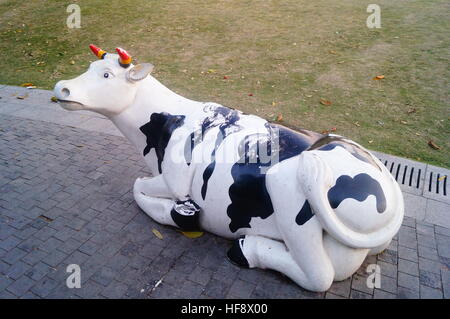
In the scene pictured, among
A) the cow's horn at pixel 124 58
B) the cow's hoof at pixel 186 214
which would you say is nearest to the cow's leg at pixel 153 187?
the cow's hoof at pixel 186 214

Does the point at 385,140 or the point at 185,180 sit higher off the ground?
the point at 185,180

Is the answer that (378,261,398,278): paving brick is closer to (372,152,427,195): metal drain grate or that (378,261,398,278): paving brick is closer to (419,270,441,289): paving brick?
(419,270,441,289): paving brick

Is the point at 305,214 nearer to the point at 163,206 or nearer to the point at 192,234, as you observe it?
the point at 192,234

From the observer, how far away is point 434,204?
4477 millimetres

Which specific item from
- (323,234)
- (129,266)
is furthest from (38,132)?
(323,234)

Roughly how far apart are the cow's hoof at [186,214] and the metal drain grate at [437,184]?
2.87m

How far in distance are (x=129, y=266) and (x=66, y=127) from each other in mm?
3737

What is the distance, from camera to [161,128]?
12.4ft

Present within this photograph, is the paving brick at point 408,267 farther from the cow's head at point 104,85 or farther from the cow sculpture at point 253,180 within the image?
the cow's head at point 104,85

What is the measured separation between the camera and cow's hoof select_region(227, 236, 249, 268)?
3602mm

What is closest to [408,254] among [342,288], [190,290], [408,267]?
[408,267]

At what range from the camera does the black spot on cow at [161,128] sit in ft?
12.3

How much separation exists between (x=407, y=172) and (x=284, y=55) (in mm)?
4932
